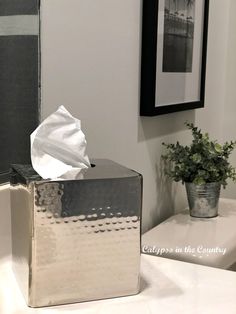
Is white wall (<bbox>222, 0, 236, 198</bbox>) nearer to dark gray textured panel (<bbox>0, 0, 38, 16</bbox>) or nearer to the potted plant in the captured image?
the potted plant

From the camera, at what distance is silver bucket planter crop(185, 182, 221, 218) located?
133 centimetres

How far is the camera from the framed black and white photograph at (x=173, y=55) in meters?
1.19

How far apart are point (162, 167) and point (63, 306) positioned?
723 mm

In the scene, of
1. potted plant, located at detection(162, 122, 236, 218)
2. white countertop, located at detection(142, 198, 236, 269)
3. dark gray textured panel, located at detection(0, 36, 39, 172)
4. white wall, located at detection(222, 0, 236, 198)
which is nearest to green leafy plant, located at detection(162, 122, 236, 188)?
potted plant, located at detection(162, 122, 236, 218)

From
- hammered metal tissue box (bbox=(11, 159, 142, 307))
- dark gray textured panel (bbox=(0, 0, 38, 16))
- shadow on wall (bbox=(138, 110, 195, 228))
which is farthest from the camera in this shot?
shadow on wall (bbox=(138, 110, 195, 228))

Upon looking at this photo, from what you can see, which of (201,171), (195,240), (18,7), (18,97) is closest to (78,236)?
(18,97)

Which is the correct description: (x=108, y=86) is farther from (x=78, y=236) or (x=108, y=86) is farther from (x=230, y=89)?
(x=230, y=89)

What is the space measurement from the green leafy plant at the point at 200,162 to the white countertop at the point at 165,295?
0.50 meters

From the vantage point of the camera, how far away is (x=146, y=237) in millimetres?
1216

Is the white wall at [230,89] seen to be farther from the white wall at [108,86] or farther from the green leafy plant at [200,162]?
the green leafy plant at [200,162]

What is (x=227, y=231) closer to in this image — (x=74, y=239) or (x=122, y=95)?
(x=122, y=95)

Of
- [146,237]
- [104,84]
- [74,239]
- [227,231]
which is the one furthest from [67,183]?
[227,231]

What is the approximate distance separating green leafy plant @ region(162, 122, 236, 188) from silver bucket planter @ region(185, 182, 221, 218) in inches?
0.7

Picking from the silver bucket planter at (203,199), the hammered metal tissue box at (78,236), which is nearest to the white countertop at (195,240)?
the silver bucket planter at (203,199)
